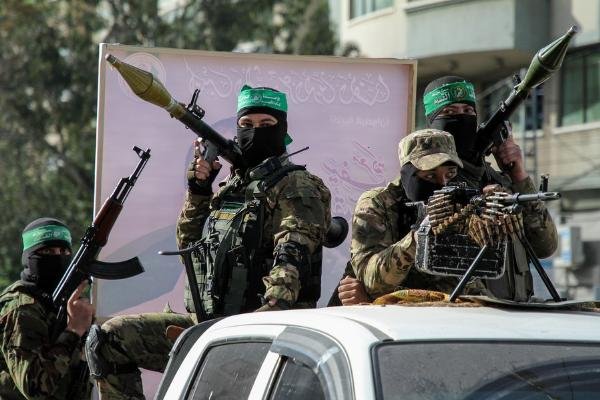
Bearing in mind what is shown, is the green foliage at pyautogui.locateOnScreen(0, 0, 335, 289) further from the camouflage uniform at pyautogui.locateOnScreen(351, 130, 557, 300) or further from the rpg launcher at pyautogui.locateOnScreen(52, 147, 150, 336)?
the camouflage uniform at pyautogui.locateOnScreen(351, 130, 557, 300)

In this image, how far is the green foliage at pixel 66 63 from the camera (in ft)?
73.8

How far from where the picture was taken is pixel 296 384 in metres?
3.44

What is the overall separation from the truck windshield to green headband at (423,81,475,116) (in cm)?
251

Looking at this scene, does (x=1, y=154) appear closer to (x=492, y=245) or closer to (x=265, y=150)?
(x=265, y=150)

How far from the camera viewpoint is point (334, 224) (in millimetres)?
6156

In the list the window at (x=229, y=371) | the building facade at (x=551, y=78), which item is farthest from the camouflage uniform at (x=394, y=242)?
the building facade at (x=551, y=78)

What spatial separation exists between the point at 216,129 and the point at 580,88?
17035 mm

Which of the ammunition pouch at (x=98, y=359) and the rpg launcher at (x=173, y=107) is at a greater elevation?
the rpg launcher at (x=173, y=107)

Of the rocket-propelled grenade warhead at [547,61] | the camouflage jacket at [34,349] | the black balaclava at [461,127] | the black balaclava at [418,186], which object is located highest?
the rocket-propelled grenade warhead at [547,61]

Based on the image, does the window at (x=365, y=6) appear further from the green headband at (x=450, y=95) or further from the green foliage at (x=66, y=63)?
the green headband at (x=450, y=95)

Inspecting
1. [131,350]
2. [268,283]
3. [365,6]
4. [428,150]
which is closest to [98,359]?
[131,350]

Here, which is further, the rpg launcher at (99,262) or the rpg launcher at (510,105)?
the rpg launcher at (99,262)

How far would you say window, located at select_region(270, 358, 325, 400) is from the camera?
335 cm

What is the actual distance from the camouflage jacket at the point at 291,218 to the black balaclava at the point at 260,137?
12 centimetres
